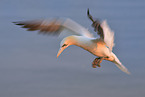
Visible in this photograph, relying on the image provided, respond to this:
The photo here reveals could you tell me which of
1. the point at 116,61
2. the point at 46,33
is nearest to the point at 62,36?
the point at 46,33

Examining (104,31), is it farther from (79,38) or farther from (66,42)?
(66,42)

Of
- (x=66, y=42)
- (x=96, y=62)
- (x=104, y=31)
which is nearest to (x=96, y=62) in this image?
(x=96, y=62)

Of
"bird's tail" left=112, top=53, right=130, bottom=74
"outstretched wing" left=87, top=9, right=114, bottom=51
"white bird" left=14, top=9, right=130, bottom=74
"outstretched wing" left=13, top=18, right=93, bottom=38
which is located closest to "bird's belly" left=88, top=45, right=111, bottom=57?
"white bird" left=14, top=9, right=130, bottom=74

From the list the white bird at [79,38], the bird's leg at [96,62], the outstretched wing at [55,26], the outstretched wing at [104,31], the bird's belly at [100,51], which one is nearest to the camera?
the outstretched wing at [104,31]

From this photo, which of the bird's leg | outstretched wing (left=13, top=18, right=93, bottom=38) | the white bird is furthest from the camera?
the bird's leg

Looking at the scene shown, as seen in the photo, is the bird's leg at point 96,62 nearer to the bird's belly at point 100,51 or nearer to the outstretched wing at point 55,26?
the bird's belly at point 100,51

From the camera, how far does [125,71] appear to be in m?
A: 9.93

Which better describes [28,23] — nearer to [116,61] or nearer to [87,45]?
[87,45]

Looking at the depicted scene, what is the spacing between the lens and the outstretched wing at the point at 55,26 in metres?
8.70

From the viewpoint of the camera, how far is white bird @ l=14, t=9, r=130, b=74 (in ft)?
28.1

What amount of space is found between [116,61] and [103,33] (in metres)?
2.14

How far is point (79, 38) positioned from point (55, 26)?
0.98 m

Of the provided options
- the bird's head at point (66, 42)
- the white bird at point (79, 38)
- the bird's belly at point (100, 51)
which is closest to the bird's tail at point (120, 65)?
the white bird at point (79, 38)

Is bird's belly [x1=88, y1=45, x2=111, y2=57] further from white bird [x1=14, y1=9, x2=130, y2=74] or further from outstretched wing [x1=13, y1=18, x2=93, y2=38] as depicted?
outstretched wing [x1=13, y1=18, x2=93, y2=38]
